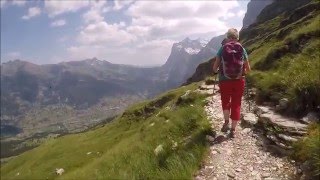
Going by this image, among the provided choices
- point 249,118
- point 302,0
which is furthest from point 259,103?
point 302,0

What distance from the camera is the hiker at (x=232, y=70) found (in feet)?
43.7

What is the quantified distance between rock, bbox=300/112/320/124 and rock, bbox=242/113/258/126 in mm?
2103

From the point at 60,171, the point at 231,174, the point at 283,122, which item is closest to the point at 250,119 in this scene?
the point at 283,122

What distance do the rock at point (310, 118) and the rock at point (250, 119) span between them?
2.10 meters

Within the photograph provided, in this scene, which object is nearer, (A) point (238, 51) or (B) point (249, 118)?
(A) point (238, 51)

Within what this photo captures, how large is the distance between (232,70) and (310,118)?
317cm

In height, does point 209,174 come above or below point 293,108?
below

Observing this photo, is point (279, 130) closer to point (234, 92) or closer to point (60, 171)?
point (234, 92)

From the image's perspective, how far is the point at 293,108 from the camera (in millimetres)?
13984

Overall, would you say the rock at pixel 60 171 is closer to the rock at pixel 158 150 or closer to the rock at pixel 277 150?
the rock at pixel 158 150

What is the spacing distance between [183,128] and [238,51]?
3932 mm

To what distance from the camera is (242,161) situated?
448 inches

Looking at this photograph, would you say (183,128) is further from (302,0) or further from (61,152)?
(302,0)

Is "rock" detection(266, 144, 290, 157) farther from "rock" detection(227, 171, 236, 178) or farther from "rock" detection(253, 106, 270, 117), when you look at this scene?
"rock" detection(253, 106, 270, 117)
